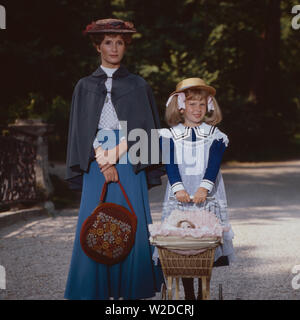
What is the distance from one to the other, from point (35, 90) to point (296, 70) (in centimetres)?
2181

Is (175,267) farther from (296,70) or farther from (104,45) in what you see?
(296,70)

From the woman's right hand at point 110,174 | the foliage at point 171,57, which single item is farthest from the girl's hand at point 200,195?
the foliage at point 171,57

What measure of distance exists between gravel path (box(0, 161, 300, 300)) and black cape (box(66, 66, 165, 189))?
136cm

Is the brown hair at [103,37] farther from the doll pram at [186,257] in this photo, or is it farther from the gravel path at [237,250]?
the gravel path at [237,250]

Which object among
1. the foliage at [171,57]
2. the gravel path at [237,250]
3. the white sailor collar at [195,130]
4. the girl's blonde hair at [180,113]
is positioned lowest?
the gravel path at [237,250]

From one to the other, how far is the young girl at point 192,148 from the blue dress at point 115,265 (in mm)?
263

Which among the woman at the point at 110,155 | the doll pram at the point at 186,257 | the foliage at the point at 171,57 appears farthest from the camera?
the foliage at the point at 171,57

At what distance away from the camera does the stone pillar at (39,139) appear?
990 cm

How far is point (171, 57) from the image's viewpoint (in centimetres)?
1622

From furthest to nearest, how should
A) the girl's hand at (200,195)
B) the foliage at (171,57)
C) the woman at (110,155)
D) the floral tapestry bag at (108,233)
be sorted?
1. the foliage at (171,57)
2. the woman at (110,155)
3. the floral tapestry bag at (108,233)
4. the girl's hand at (200,195)

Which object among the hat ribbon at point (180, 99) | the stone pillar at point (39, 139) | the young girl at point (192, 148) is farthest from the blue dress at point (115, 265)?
the stone pillar at point (39, 139)

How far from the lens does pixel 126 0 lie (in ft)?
53.3

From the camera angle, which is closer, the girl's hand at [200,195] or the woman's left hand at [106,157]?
the girl's hand at [200,195]

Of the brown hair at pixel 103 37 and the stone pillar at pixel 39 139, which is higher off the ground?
the brown hair at pixel 103 37
